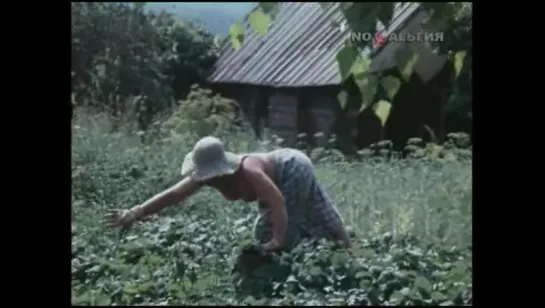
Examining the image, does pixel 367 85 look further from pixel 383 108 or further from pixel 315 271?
pixel 315 271

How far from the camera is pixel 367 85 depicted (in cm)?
208

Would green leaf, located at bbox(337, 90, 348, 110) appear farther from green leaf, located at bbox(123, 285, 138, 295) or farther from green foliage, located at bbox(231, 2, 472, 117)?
green leaf, located at bbox(123, 285, 138, 295)

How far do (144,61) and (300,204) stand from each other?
520mm

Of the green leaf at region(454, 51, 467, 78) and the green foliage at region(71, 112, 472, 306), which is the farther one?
the green foliage at region(71, 112, 472, 306)

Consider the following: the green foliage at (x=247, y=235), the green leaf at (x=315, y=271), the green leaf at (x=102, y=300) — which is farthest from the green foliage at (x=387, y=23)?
the green leaf at (x=102, y=300)

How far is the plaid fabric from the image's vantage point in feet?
7.76

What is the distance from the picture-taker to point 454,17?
6.65 ft

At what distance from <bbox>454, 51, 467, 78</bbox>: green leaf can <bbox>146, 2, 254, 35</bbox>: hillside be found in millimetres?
488

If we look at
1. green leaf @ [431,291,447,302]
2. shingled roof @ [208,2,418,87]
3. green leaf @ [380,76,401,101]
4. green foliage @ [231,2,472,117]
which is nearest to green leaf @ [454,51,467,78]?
green foliage @ [231,2,472,117]

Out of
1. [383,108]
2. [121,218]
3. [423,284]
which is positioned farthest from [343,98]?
[121,218]

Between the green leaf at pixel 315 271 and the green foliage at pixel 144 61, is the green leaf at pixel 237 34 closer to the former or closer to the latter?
the green foliage at pixel 144 61
